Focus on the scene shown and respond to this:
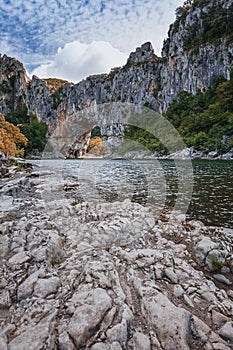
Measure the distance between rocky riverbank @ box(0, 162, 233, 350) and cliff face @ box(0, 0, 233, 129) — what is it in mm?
77369

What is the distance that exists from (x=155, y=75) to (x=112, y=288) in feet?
368

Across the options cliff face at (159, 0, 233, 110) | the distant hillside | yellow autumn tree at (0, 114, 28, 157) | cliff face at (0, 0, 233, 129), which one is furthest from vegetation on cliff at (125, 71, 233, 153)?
yellow autumn tree at (0, 114, 28, 157)

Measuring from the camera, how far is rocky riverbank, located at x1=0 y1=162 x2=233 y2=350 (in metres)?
2.61

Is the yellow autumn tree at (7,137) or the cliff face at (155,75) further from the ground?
the cliff face at (155,75)

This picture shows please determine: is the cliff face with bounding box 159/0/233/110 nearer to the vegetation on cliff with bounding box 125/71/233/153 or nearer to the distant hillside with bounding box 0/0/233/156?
the distant hillside with bounding box 0/0/233/156

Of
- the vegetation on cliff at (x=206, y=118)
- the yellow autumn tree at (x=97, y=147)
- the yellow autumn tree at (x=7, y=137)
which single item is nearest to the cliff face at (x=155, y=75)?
the vegetation on cliff at (x=206, y=118)

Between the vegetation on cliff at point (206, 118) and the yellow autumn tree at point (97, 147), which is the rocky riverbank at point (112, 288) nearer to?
the vegetation on cliff at point (206, 118)

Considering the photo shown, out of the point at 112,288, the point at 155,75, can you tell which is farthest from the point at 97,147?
the point at 112,288

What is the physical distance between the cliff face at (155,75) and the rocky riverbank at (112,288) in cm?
7737

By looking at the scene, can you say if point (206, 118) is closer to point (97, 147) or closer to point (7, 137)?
point (7, 137)

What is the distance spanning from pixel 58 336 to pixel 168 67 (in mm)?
102897

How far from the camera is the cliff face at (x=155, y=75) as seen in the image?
70062 millimetres

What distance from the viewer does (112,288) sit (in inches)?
135

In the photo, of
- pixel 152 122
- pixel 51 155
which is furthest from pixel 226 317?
pixel 51 155
